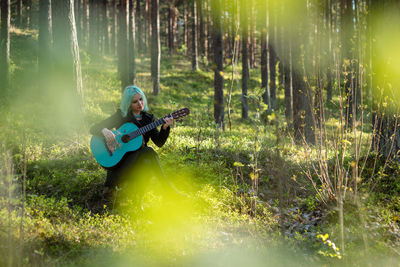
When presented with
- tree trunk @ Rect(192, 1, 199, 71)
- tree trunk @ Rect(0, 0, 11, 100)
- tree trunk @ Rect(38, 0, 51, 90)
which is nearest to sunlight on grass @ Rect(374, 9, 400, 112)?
tree trunk @ Rect(38, 0, 51, 90)

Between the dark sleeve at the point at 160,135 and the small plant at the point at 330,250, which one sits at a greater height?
Answer: the dark sleeve at the point at 160,135

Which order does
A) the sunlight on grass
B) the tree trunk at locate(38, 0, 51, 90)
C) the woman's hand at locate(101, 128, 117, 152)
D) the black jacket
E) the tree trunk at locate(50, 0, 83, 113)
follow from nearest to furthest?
the woman's hand at locate(101, 128, 117, 152) → the black jacket → the sunlight on grass → the tree trunk at locate(50, 0, 83, 113) → the tree trunk at locate(38, 0, 51, 90)

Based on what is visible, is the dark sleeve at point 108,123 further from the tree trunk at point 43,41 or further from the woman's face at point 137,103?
the tree trunk at point 43,41

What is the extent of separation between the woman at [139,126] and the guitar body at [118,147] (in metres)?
0.06

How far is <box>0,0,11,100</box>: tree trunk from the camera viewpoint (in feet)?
34.1

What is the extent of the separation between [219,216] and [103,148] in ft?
5.85

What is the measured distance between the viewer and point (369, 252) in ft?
9.80

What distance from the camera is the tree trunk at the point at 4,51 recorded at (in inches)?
409

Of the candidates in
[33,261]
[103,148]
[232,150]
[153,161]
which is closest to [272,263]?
[153,161]

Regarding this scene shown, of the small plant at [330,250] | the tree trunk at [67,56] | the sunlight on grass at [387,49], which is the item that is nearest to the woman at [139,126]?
the small plant at [330,250]

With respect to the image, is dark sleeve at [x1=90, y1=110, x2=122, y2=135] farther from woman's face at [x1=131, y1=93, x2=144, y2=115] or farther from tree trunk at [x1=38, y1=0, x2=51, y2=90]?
tree trunk at [x1=38, y1=0, x2=51, y2=90]

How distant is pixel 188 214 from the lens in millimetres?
3830

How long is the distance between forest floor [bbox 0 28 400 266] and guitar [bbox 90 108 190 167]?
41 centimetres

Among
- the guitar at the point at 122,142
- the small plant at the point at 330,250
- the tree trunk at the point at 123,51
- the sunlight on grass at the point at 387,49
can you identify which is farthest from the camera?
the tree trunk at the point at 123,51
